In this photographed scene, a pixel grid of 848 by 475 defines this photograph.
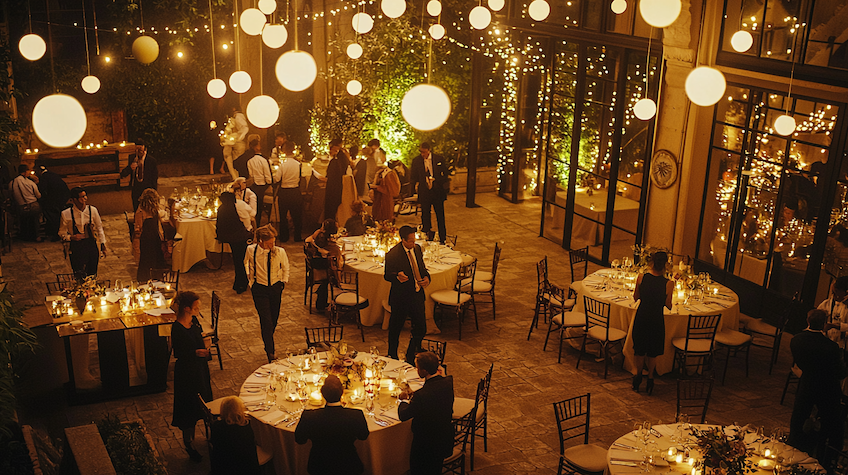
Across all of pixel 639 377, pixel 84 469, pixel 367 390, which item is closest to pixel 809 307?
pixel 639 377

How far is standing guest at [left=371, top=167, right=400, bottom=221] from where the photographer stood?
482 inches

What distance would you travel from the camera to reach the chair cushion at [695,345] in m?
8.34

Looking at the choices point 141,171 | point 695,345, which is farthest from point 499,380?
point 141,171

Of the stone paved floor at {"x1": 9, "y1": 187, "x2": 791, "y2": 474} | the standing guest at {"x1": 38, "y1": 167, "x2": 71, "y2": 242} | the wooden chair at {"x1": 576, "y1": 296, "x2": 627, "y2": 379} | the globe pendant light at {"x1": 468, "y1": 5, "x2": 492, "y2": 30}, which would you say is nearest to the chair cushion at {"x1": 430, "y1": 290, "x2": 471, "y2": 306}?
the stone paved floor at {"x1": 9, "y1": 187, "x2": 791, "y2": 474}

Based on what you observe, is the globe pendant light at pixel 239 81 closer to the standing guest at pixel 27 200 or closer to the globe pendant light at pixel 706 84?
the globe pendant light at pixel 706 84

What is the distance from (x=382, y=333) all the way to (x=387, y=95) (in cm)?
654

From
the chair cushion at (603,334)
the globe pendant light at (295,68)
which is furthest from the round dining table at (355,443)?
the chair cushion at (603,334)

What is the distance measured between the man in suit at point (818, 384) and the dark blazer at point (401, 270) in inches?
139

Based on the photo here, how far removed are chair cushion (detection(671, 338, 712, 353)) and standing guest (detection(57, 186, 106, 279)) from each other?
7.04 meters

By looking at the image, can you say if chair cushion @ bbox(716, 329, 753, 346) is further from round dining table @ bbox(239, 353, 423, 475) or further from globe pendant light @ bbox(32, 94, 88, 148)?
globe pendant light @ bbox(32, 94, 88, 148)

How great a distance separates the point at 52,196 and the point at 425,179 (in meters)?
5.95

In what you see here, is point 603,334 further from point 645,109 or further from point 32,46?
point 32,46

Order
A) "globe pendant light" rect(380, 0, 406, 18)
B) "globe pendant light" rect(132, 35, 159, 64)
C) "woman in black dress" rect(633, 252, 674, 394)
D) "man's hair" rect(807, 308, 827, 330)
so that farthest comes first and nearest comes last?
"globe pendant light" rect(132, 35, 159, 64) < "globe pendant light" rect(380, 0, 406, 18) < "woman in black dress" rect(633, 252, 674, 394) < "man's hair" rect(807, 308, 827, 330)

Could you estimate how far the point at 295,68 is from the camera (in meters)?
6.06
